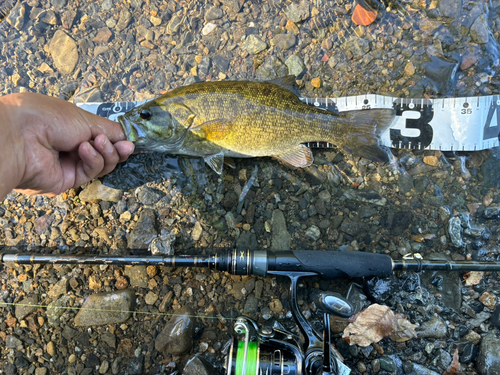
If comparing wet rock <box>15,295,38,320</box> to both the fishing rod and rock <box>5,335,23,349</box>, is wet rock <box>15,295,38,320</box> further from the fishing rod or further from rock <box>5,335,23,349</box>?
the fishing rod

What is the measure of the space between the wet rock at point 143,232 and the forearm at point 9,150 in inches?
42.8

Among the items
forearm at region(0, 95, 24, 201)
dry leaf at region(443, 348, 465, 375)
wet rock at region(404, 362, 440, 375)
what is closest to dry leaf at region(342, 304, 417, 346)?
wet rock at region(404, 362, 440, 375)

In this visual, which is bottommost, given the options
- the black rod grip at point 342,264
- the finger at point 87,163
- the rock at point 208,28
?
the black rod grip at point 342,264

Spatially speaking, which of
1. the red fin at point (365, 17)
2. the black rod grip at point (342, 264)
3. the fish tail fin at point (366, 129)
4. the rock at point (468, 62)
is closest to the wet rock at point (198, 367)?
the black rod grip at point (342, 264)

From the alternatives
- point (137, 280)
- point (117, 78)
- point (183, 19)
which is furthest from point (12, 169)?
point (183, 19)

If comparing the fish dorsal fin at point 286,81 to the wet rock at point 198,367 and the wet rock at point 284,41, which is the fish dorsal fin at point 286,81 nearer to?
the wet rock at point 284,41

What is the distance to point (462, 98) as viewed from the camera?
316 cm

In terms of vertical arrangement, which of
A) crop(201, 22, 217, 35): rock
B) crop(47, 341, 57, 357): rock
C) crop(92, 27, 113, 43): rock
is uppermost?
crop(201, 22, 217, 35): rock

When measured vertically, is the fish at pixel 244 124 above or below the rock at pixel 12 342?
above

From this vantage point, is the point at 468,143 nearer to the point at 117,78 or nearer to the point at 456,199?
the point at 456,199

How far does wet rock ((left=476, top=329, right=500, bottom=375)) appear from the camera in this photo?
271 centimetres

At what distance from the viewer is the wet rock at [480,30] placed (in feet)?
10.8

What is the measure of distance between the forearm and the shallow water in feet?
3.33

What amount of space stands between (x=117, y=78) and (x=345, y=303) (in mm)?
3083
